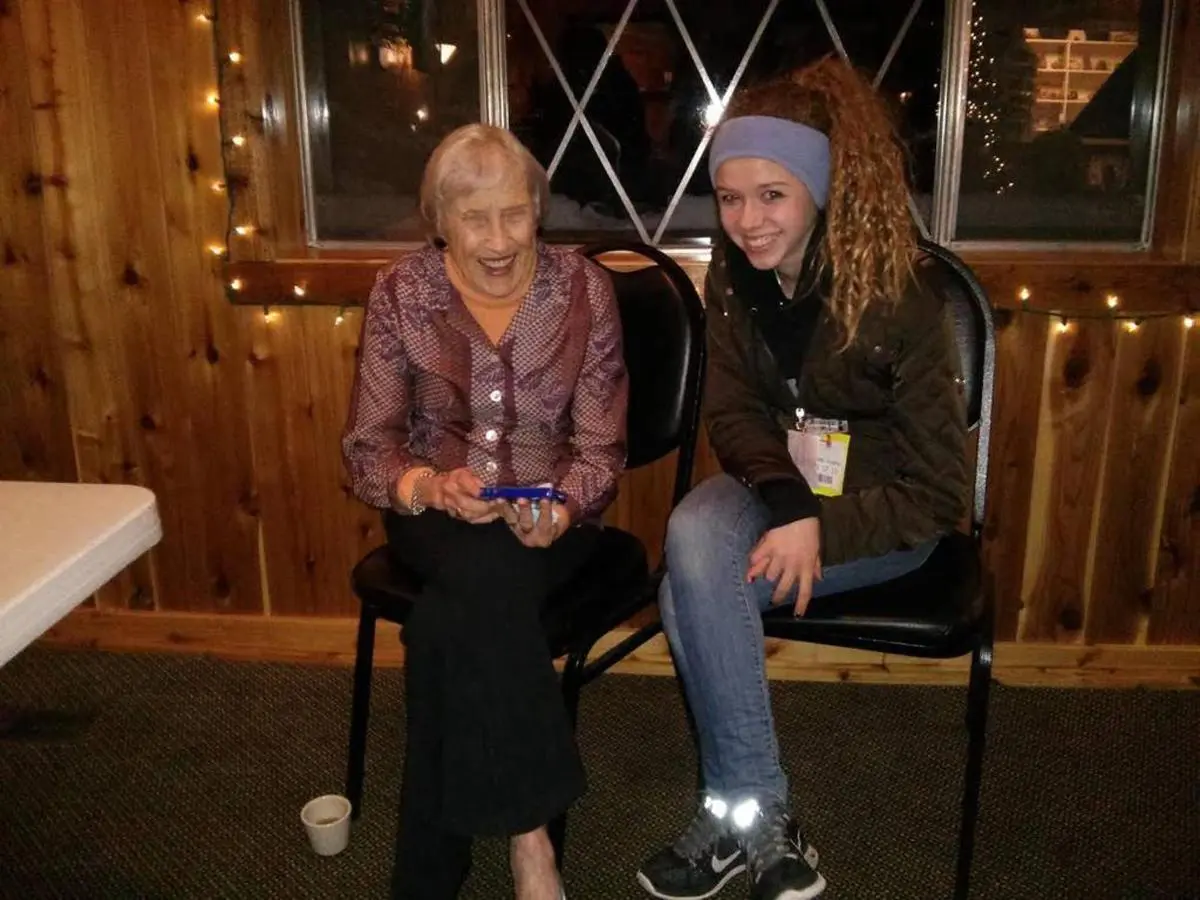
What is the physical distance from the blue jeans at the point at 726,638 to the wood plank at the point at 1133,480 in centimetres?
89

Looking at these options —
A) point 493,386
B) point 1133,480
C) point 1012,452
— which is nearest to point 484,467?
point 493,386

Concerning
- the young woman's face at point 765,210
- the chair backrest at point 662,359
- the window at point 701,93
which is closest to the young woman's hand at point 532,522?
the chair backrest at point 662,359

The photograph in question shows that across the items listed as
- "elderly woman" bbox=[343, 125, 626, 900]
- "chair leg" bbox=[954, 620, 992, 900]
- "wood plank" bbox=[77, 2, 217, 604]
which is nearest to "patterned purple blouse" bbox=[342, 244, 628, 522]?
"elderly woman" bbox=[343, 125, 626, 900]

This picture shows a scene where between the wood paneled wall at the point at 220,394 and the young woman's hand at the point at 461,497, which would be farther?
the wood paneled wall at the point at 220,394

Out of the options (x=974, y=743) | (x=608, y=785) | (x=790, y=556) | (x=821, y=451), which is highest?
(x=821, y=451)

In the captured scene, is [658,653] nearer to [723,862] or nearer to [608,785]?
[608,785]

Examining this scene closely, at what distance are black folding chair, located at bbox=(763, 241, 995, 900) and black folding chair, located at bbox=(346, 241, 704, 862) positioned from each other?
0.79 feet

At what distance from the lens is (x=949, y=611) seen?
149 centimetres

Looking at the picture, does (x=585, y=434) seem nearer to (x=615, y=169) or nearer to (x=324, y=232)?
(x=615, y=169)

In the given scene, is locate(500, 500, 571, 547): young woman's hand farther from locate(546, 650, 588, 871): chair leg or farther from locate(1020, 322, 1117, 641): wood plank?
locate(1020, 322, 1117, 641): wood plank

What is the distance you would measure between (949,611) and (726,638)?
1.03 ft

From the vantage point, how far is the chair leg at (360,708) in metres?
1.72

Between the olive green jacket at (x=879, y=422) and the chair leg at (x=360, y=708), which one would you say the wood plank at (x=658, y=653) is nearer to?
the chair leg at (x=360, y=708)

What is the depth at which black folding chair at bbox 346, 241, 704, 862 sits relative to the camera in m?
1.60
